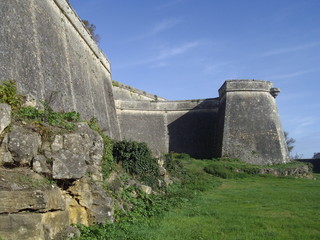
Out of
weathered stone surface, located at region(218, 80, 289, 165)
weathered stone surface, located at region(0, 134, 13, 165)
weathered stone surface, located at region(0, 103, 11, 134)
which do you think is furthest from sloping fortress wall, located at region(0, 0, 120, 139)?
weathered stone surface, located at region(218, 80, 289, 165)

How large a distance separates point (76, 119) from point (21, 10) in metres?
5.40

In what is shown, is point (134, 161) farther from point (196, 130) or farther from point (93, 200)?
point (196, 130)

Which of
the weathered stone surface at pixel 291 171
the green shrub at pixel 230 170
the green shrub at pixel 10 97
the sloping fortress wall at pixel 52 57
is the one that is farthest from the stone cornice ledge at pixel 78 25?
the weathered stone surface at pixel 291 171

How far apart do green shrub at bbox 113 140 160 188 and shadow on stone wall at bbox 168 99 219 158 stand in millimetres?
17938

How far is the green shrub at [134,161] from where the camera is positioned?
34.1 ft

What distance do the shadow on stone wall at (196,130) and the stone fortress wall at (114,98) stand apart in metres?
0.09

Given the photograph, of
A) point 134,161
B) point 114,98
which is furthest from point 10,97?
point 114,98

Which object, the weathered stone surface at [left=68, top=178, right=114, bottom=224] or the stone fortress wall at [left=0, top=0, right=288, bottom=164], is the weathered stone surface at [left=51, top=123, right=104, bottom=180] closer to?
the weathered stone surface at [left=68, top=178, right=114, bottom=224]

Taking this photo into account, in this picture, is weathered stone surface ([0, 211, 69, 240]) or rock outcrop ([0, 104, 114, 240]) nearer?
weathered stone surface ([0, 211, 69, 240])

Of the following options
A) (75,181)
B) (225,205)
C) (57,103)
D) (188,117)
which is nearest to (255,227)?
(225,205)

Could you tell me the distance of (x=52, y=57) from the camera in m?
12.4

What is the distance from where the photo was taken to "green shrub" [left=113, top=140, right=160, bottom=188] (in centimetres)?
1041

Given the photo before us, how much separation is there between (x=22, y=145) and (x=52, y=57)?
7.80 metres

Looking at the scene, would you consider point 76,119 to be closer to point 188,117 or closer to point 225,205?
point 225,205
